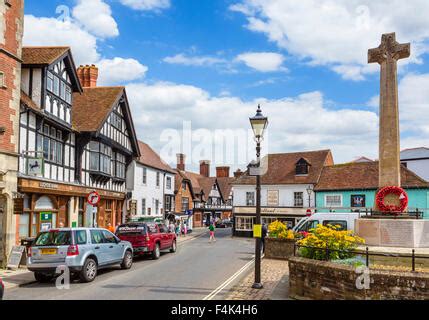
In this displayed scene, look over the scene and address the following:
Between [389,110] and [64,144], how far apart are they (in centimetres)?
1638

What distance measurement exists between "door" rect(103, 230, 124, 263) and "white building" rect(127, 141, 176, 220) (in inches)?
658

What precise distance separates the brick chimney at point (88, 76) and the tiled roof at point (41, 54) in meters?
9.89

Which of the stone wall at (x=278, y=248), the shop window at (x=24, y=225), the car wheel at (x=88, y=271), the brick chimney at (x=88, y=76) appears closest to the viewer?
the car wheel at (x=88, y=271)

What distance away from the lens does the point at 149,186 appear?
38406 mm

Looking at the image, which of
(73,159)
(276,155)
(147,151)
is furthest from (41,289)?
(276,155)

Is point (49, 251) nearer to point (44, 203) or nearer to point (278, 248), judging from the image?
point (44, 203)

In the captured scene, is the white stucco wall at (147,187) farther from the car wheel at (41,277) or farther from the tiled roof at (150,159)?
the car wheel at (41,277)

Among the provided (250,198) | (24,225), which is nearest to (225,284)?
(24,225)

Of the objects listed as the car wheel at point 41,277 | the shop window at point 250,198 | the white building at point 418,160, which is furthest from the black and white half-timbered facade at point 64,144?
the white building at point 418,160

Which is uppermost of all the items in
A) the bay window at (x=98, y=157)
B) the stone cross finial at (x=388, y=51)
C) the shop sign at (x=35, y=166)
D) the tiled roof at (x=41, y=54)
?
the tiled roof at (x=41, y=54)

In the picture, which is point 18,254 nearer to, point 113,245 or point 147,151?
point 113,245

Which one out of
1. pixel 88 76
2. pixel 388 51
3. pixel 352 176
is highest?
pixel 88 76

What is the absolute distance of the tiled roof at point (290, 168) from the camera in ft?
138
